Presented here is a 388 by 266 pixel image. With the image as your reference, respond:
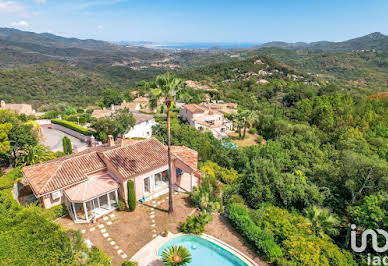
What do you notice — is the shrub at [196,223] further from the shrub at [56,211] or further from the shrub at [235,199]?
the shrub at [56,211]

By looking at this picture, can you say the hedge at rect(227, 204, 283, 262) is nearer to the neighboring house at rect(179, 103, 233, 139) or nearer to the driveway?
the driveway

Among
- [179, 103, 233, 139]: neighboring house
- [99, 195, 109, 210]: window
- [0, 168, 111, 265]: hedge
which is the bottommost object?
[179, 103, 233, 139]: neighboring house

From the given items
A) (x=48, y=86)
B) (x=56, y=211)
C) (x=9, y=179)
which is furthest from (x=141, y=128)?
(x=48, y=86)

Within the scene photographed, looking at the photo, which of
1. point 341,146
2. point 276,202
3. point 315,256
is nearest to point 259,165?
point 276,202

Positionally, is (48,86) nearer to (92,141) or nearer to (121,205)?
(92,141)

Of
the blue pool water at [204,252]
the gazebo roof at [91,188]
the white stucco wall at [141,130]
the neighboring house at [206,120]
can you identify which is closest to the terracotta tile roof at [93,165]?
the gazebo roof at [91,188]

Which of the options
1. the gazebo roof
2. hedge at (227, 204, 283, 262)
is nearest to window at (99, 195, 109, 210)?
the gazebo roof
